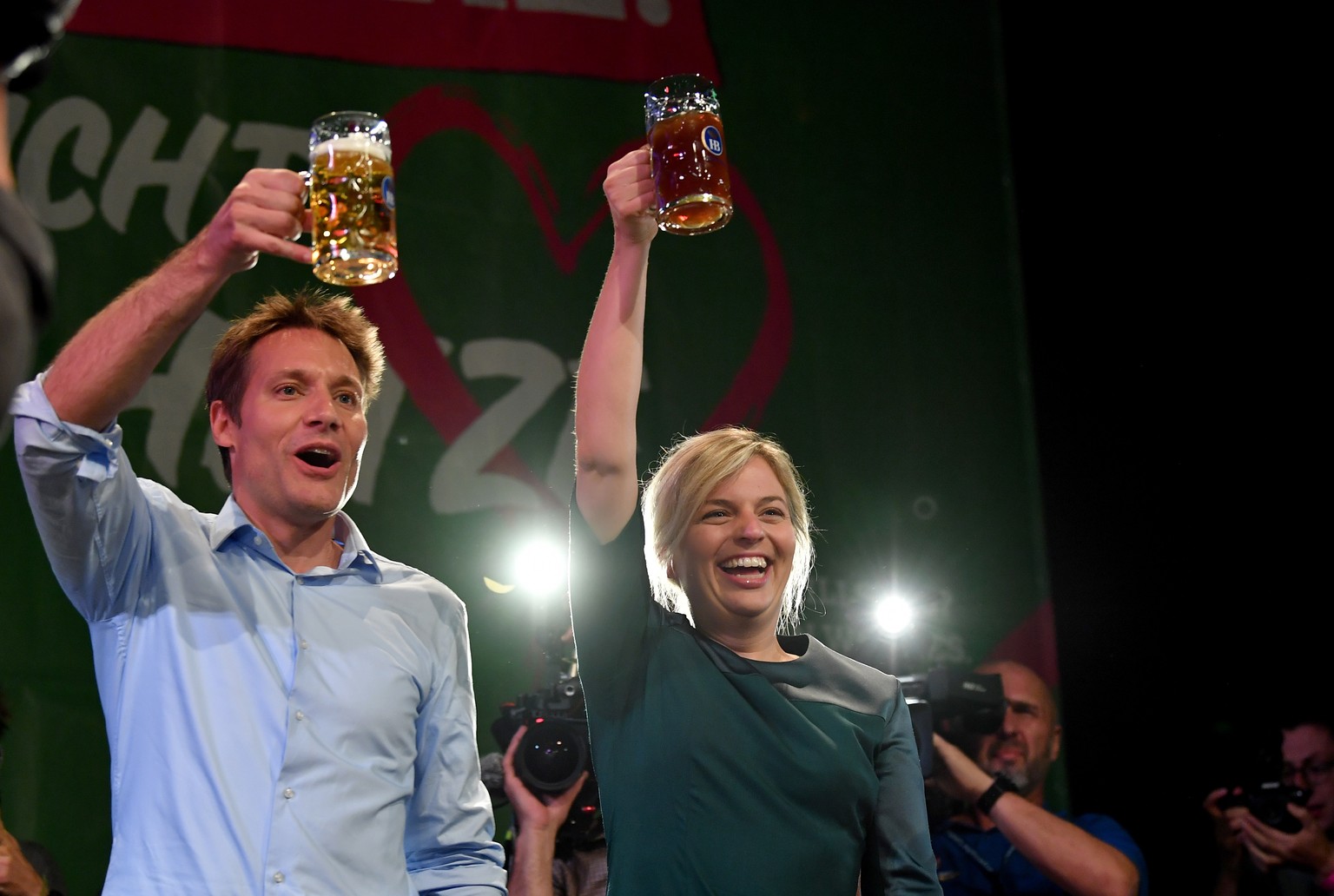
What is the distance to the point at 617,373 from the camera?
5.22ft

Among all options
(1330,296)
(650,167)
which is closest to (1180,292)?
(1330,296)

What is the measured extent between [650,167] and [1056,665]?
2983 millimetres

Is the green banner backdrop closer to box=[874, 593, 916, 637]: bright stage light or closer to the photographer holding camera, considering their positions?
box=[874, 593, 916, 637]: bright stage light

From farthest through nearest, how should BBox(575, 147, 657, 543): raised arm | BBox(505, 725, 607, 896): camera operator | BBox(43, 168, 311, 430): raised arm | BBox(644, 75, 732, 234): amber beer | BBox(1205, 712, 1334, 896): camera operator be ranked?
1. BBox(1205, 712, 1334, 896): camera operator
2. BBox(505, 725, 607, 896): camera operator
3. BBox(575, 147, 657, 543): raised arm
4. BBox(644, 75, 732, 234): amber beer
5. BBox(43, 168, 311, 430): raised arm

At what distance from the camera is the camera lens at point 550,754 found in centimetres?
289

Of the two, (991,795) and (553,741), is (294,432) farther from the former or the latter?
(991,795)

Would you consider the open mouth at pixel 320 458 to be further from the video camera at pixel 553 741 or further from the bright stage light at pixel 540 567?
the bright stage light at pixel 540 567

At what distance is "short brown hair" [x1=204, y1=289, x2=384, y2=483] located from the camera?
177 cm

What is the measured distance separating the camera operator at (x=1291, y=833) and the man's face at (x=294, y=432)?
2.87 m

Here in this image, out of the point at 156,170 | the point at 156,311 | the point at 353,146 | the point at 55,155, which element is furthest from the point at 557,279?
the point at 156,311

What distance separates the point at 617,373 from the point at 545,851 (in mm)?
1698

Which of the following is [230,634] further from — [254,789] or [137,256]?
[137,256]

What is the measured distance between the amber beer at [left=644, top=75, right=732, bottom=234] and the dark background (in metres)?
2.60

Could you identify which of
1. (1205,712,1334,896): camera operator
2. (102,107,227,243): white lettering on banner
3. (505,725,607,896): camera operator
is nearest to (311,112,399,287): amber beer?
(505,725,607,896): camera operator
